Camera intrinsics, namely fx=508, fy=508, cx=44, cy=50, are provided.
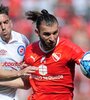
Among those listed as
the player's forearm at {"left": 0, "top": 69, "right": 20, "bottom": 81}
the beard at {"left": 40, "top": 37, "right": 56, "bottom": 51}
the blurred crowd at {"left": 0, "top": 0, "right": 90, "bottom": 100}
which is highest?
the beard at {"left": 40, "top": 37, "right": 56, "bottom": 51}

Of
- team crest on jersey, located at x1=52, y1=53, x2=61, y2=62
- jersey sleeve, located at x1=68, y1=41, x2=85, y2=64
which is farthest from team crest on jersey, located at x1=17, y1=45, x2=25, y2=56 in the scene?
jersey sleeve, located at x1=68, y1=41, x2=85, y2=64

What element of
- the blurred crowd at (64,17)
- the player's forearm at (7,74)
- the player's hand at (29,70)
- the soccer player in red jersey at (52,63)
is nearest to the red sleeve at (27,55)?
the soccer player in red jersey at (52,63)

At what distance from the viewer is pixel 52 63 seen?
21.8 ft

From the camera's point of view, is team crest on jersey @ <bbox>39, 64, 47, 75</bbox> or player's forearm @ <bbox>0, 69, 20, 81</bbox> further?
player's forearm @ <bbox>0, 69, 20, 81</bbox>

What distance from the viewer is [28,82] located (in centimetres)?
718

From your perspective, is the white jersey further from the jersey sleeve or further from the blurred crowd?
the blurred crowd

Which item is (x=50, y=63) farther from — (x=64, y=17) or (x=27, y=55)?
(x=64, y=17)

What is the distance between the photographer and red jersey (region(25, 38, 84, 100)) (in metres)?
6.57

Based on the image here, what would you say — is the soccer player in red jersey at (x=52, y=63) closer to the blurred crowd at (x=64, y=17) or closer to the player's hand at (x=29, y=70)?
the player's hand at (x=29, y=70)

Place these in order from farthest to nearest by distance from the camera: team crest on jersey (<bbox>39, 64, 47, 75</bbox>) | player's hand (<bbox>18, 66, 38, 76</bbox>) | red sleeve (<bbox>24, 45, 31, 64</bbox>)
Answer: red sleeve (<bbox>24, 45, 31, 64</bbox>), team crest on jersey (<bbox>39, 64, 47, 75</bbox>), player's hand (<bbox>18, 66, 38, 76</bbox>)

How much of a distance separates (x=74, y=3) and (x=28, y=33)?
181cm

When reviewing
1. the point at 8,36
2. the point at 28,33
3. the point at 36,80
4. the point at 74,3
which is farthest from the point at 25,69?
the point at 74,3

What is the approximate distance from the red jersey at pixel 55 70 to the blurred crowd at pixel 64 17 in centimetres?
652

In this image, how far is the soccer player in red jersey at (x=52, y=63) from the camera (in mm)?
6527
